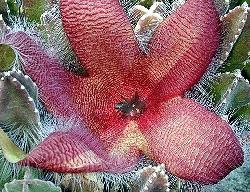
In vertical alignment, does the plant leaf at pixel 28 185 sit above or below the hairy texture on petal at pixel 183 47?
below

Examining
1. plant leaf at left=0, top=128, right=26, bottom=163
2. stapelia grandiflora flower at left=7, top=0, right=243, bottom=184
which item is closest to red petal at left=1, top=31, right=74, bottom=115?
stapelia grandiflora flower at left=7, top=0, right=243, bottom=184

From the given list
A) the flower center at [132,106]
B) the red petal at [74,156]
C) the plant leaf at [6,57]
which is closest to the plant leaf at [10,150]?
the red petal at [74,156]

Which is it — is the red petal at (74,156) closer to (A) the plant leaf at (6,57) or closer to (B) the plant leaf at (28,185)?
(B) the plant leaf at (28,185)

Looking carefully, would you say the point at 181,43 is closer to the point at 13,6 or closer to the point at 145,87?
the point at 145,87

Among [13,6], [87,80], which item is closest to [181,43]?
[87,80]

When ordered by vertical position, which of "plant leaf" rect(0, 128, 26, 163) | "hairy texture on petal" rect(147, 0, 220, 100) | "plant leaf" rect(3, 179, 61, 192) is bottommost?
"plant leaf" rect(3, 179, 61, 192)

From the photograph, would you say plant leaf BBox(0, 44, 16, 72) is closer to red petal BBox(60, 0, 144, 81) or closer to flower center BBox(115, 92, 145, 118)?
red petal BBox(60, 0, 144, 81)

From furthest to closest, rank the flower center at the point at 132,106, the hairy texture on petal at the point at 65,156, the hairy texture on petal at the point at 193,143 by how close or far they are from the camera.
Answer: the flower center at the point at 132,106
the hairy texture on petal at the point at 193,143
the hairy texture on petal at the point at 65,156
